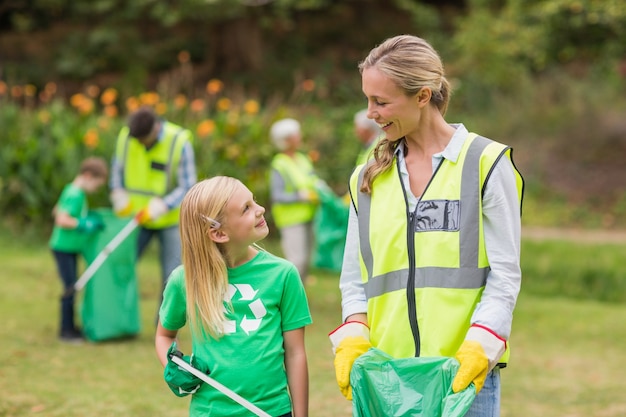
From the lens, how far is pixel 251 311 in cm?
329

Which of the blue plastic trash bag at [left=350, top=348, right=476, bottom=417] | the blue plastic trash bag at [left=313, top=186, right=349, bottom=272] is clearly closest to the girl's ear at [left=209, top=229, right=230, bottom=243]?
the blue plastic trash bag at [left=350, top=348, right=476, bottom=417]

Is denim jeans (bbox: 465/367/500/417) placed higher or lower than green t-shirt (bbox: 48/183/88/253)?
higher

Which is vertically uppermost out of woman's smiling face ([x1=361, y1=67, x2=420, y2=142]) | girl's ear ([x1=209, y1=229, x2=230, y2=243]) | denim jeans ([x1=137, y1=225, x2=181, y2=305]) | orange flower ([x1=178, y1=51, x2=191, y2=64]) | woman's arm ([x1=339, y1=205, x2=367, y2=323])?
orange flower ([x1=178, y1=51, x2=191, y2=64])

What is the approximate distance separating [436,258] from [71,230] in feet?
18.0

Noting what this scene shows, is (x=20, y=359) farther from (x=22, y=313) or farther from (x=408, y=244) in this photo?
(x=408, y=244)

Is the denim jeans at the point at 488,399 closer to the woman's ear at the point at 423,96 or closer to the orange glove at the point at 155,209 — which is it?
the woman's ear at the point at 423,96

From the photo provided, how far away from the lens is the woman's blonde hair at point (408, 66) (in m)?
3.04

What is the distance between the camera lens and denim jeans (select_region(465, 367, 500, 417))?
3.02 meters

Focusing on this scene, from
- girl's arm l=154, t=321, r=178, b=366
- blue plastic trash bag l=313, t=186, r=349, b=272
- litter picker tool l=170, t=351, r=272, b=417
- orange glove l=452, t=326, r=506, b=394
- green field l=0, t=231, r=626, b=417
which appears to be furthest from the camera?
blue plastic trash bag l=313, t=186, r=349, b=272

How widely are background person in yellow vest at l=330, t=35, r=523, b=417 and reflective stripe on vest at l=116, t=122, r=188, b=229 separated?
4648mm

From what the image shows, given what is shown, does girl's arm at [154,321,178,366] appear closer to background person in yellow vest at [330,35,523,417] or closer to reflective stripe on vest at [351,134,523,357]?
background person in yellow vest at [330,35,523,417]

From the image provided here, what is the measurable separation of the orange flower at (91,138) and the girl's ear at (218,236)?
9.09 meters

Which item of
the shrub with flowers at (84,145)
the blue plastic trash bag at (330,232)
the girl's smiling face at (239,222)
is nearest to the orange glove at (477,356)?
the girl's smiling face at (239,222)

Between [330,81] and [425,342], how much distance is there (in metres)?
19.5
